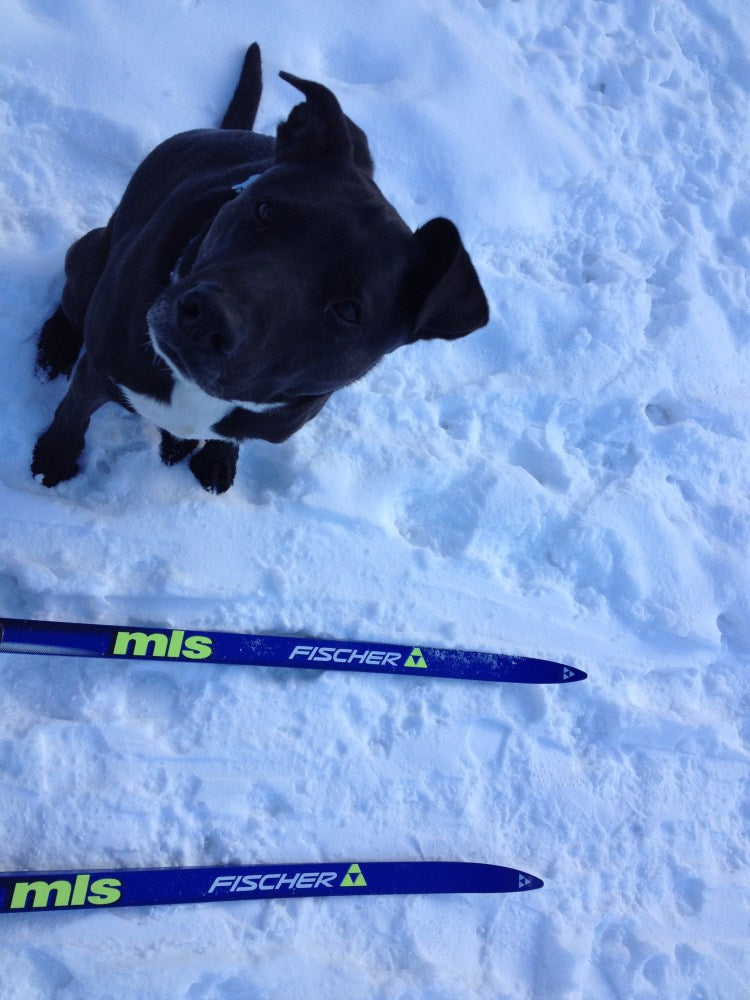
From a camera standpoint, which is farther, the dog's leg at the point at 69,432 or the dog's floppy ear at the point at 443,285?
the dog's leg at the point at 69,432

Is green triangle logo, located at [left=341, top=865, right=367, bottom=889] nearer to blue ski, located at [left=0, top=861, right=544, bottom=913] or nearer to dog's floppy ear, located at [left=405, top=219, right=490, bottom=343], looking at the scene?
blue ski, located at [left=0, top=861, right=544, bottom=913]

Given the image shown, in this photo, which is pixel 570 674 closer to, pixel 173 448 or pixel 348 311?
pixel 173 448

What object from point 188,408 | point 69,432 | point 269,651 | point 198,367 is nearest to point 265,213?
point 198,367

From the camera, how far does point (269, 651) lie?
9.65 feet

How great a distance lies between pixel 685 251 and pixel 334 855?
336 centimetres

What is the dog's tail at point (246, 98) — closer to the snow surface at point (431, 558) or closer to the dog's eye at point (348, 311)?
the snow surface at point (431, 558)

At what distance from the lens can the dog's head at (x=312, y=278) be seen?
6.30 ft

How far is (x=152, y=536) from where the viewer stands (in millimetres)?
3014

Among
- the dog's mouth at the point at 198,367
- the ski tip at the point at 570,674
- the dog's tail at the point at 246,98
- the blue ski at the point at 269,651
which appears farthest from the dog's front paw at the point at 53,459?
the ski tip at the point at 570,674

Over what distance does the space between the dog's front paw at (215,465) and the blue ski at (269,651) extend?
571 mm

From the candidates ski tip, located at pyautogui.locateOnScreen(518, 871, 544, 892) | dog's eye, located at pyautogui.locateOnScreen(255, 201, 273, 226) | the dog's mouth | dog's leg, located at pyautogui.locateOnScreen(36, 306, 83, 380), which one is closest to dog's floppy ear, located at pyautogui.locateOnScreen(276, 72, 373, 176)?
dog's eye, located at pyautogui.locateOnScreen(255, 201, 273, 226)

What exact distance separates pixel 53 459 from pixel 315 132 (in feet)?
4.93

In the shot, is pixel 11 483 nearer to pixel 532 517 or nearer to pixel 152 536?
pixel 152 536

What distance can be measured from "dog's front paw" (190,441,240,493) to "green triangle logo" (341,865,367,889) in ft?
4.70
